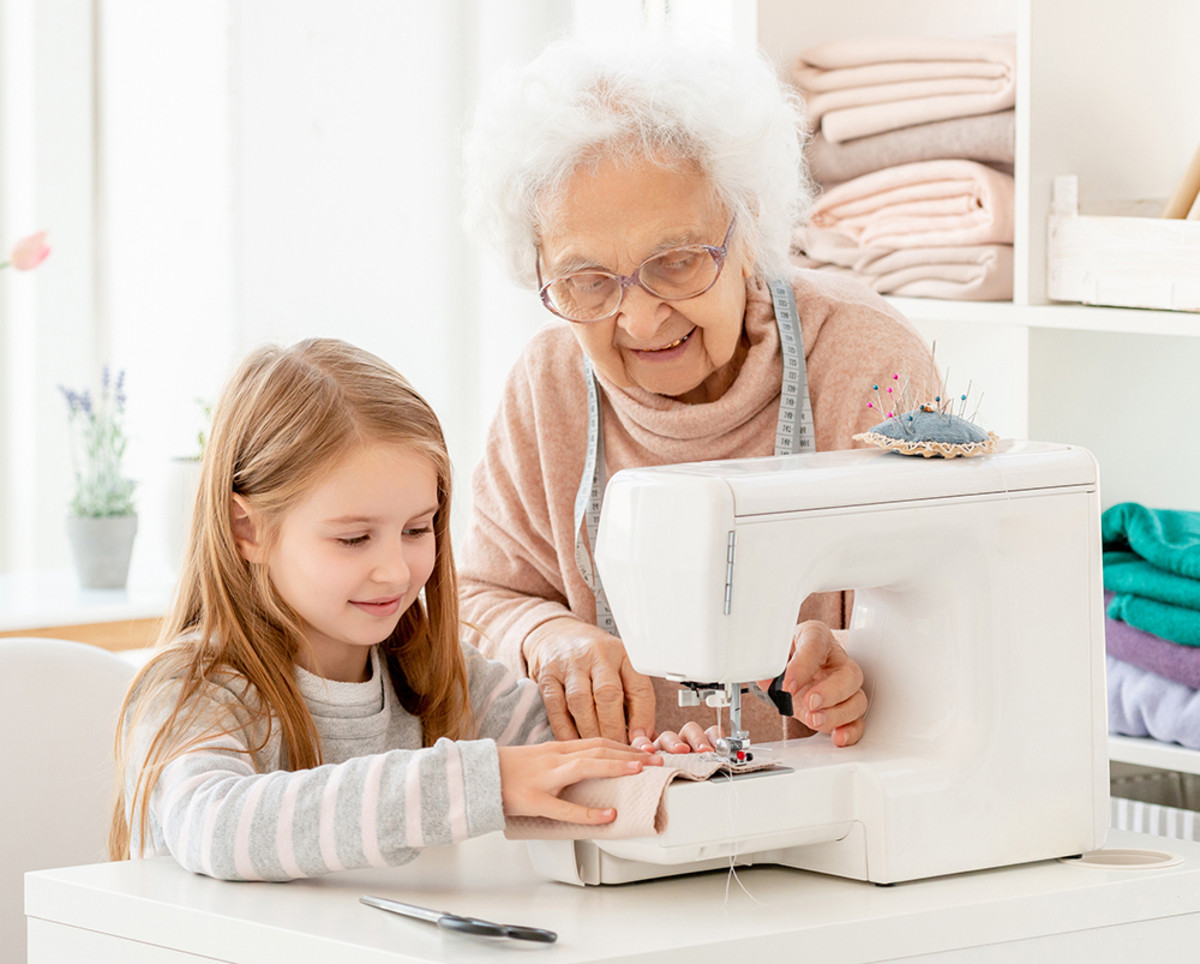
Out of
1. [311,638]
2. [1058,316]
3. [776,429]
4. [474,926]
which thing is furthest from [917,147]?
[474,926]

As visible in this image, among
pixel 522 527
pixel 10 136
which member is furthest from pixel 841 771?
pixel 10 136

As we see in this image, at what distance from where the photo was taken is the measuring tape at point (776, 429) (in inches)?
62.6

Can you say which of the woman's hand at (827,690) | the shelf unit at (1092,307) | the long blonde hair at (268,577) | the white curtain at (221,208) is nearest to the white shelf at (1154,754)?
the shelf unit at (1092,307)

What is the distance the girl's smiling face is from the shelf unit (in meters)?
0.82

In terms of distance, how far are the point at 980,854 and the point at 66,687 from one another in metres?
0.99

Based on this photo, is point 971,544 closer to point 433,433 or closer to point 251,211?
point 433,433

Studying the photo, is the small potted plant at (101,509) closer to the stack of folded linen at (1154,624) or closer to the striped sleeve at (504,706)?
the striped sleeve at (504,706)

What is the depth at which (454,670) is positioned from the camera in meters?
1.50

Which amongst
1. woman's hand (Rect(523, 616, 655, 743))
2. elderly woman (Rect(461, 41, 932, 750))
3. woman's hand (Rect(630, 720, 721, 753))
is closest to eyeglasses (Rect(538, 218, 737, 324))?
elderly woman (Rect(461, 41, 932, 750))

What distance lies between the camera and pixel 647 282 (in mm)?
1482

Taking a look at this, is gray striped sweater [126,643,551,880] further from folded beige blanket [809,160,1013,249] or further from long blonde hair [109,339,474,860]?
folded beige blanket [809,160,1013,249]

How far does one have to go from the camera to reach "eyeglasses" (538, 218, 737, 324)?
1480 millimetres

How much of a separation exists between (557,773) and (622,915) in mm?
105

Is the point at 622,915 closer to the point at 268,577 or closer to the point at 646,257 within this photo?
the point at 268,577
